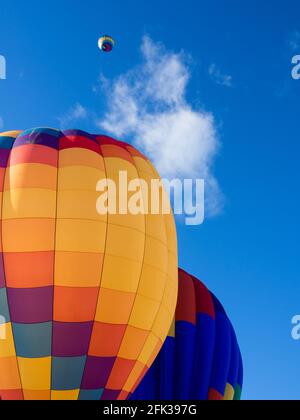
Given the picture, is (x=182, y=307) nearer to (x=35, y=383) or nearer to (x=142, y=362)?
(x=142, y=362)

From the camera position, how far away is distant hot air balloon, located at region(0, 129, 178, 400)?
7.62m

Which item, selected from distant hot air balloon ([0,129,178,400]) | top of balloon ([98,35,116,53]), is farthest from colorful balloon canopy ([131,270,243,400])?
top of balloon ([98,35,116,53])

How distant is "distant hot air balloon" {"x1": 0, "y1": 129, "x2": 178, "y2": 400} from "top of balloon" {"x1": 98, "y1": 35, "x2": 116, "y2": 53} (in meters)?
4.94

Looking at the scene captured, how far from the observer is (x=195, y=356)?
11609 millimetres

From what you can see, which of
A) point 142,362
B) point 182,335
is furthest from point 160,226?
point 182,335

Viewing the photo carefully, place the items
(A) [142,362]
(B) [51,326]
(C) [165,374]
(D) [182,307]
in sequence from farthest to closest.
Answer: (D) [182,307]
(C) [165,374]
(A) [142,362]
(B) [51,326]

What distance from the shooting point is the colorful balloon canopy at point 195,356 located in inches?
436

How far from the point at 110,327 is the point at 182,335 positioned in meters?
3.98

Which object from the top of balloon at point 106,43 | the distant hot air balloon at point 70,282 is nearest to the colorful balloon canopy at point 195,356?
the distant hot air balloon at point 70,282

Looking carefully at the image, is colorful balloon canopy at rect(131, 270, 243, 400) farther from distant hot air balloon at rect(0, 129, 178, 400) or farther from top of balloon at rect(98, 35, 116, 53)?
top of balloon at rect(98, 35, 116, 53)

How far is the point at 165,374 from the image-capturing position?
11.0 m

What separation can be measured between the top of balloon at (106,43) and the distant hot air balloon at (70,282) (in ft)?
16.2

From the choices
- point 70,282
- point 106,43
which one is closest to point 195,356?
point 70,282

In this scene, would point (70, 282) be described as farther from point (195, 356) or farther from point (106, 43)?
point (106, 43)
